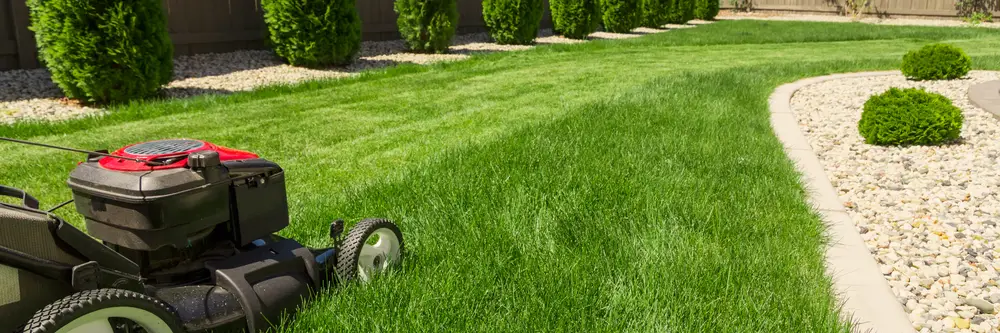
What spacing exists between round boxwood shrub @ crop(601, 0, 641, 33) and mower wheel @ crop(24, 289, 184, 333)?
68.7 ft

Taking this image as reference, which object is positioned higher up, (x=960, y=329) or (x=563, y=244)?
(x=563, y=244)

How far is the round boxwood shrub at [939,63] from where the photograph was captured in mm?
9781

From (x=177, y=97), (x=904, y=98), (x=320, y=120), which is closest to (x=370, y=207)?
(x=320, y=120)

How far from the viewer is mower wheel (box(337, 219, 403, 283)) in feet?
8.70

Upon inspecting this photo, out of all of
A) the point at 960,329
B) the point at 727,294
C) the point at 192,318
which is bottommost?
the point at 960,329

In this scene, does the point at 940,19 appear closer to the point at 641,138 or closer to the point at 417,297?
the point at 641,138

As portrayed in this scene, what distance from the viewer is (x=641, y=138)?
551 centimetres

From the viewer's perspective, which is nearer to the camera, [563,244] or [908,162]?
[563,244]

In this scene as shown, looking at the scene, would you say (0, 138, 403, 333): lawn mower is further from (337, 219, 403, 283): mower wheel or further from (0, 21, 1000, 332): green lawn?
(0, 21, 1000, 332): green lawn

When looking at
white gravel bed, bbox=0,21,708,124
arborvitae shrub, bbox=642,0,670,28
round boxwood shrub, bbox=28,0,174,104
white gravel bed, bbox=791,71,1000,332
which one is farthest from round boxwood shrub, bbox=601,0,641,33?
round boxwood shrub, bbox=28,0,174,104

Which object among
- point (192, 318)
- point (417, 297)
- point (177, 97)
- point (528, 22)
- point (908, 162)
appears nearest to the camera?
point (192, 318)

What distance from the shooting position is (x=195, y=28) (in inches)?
483

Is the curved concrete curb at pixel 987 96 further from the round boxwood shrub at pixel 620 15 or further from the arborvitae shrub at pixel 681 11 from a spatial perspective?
the arborvitae shrub at pixel 681 11

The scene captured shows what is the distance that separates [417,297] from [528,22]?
15.3 metres
